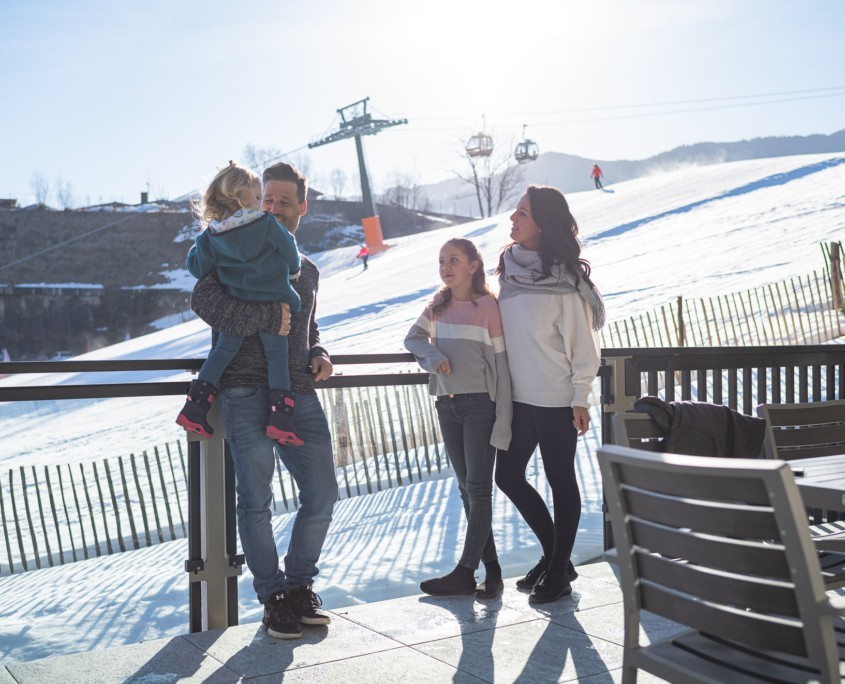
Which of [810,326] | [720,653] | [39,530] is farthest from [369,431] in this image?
[810,326]

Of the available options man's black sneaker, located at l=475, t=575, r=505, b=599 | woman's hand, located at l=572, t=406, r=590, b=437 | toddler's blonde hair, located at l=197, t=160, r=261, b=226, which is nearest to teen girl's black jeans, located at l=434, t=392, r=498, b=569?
man's black sneaker, located at l=475, t=575, r=505, b=599

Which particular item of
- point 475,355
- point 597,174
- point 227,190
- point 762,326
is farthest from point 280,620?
point 597,174

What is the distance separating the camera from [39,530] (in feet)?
29.8

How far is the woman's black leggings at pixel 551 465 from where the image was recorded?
388 cm

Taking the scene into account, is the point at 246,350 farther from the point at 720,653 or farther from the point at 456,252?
the point at 720,653

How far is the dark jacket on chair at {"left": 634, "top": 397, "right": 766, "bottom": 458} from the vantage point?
3.10m

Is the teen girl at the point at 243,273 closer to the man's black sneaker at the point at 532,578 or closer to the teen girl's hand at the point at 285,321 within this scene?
the teen girl's hand at the point at 285,321

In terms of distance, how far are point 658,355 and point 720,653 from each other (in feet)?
9.45

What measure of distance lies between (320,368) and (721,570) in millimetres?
2038

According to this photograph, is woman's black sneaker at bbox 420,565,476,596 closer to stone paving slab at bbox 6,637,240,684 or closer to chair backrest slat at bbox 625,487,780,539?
stone paving slab at bbox 6,637,240,684

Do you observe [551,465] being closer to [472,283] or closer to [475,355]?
[475,355]

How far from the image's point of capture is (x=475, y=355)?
3.92m

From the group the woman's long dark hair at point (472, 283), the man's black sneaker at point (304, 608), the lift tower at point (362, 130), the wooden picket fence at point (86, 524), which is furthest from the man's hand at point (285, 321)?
the lift tower at point (362, 130)

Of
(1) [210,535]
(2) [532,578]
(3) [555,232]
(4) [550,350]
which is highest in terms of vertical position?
(3) [555,232]
